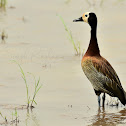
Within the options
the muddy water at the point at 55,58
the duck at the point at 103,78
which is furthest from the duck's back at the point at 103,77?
the muddy water at the point at 55,58

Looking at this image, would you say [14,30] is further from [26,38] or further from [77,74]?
[77,74]

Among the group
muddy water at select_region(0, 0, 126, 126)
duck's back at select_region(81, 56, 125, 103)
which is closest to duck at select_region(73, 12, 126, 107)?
duck's back at select_region(81, 56, 125, 103)

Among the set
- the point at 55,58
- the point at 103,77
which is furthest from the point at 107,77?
the point at 55,58

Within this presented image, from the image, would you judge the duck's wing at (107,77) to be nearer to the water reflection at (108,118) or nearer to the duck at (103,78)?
the duck at (103,78)

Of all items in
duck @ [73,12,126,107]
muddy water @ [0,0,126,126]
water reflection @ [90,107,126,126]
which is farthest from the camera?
duck @ [73,12,126,107]

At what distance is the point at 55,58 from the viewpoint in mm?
10016

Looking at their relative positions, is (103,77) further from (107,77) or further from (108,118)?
(108,118)

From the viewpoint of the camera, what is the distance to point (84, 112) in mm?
7074

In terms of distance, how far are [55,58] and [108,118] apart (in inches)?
130

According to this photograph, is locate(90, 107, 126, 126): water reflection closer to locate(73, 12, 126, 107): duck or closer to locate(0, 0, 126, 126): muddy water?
locate(0, 0, 126, 126): muddy water

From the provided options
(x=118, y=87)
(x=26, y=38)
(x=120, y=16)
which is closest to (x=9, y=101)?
(x=118, y=87)

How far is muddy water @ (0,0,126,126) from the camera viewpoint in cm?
694

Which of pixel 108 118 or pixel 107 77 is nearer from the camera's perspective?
pixel 108 118

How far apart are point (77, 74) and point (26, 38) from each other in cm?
289
